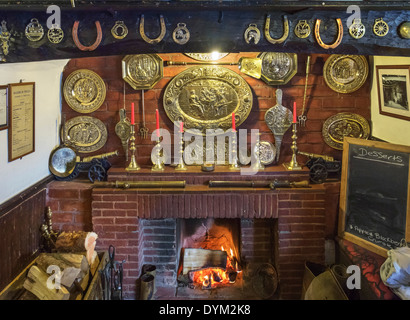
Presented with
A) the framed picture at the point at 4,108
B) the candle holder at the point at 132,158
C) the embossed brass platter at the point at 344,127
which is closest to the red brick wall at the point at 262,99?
the embossed brass platter at the point at 344,127

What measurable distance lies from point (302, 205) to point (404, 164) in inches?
38.5

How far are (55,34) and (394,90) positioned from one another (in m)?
2.88

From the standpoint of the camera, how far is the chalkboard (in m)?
3.36

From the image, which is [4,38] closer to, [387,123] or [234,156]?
[234,156]

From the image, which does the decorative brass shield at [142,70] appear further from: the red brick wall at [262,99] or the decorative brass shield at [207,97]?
the decorative brass shield at [207,97]

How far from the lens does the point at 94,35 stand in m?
2.84

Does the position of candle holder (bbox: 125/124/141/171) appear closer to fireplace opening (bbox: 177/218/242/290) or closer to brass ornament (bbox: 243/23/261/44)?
fireplace opening (bbox: 177/218/242/290)

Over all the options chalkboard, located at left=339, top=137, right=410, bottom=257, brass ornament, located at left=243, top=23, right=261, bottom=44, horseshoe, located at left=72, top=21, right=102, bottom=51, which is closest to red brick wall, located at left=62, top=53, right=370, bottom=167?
chalkboard, located at left=339, top=137, right=410, bottom=257

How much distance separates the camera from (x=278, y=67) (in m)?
4.05

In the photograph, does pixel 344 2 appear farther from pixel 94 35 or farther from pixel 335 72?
pixel 94 35

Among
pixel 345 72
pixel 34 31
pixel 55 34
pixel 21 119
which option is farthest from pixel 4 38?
pixel 345 72

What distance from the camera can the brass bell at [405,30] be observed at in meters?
2.83

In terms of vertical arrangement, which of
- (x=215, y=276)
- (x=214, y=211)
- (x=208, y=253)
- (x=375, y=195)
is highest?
(x=375, y=195)

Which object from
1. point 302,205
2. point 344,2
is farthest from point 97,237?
point 344,2
